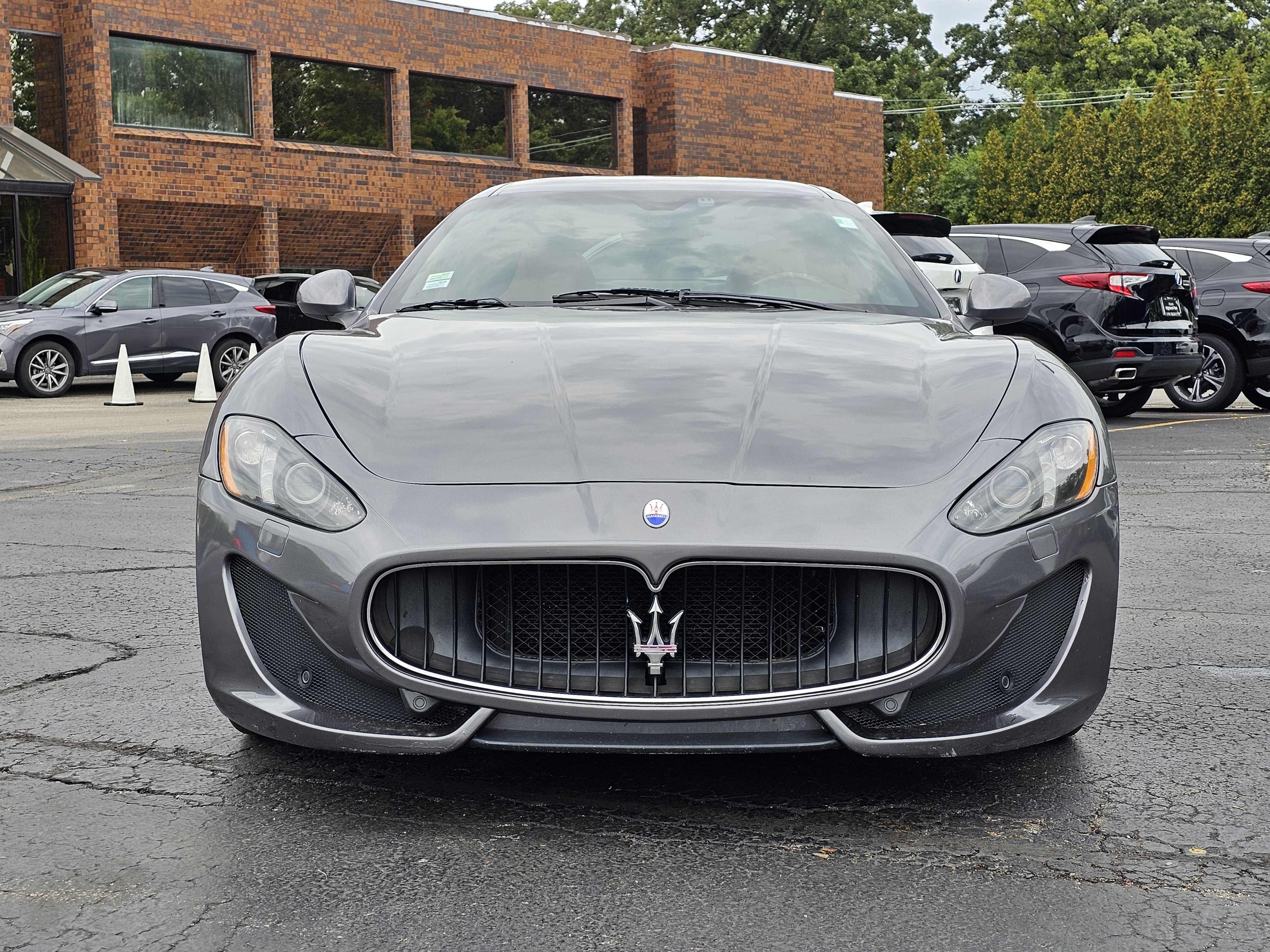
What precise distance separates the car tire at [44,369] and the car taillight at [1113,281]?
1194 centimetres

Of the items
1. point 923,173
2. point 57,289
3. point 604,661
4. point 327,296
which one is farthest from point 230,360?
point 923,173

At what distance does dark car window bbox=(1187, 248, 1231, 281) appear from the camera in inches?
587

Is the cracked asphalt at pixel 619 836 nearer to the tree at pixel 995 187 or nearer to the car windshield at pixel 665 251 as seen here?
the car windshield at pixel 665 251

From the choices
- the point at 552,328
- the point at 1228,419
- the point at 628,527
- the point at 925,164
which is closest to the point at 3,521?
the point at 552,328

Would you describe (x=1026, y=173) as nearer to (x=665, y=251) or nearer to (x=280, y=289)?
(x=280, y=289)

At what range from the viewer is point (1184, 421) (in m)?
13.8

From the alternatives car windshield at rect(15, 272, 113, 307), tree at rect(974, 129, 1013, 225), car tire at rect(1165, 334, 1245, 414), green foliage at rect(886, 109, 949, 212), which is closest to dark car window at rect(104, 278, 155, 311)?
car windshield at rect(15, 272, 113, 307)

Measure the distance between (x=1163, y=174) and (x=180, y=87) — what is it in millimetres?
25169

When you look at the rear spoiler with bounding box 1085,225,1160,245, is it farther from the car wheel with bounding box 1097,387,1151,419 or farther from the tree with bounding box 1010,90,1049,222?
the tree with bounding box 1010,90,1049,222

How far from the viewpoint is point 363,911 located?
2588 mm

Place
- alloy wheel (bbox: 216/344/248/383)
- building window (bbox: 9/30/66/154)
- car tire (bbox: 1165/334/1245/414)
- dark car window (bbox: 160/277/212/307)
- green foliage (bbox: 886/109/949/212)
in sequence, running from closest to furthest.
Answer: car tire (bbox: 1165/334/1245/414) → dark car window (bbox: 160/277/212/307) → alloy wheel (bbox: 216/344/248/383) → building window (bbox: 9/30/66/154) → green foliage (bbox: 886/109/949/212)

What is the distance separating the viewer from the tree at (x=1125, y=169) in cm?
4094

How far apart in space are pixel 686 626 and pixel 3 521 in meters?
5.62

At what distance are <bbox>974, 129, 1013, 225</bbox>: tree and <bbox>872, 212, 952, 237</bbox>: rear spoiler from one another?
31196 mm
